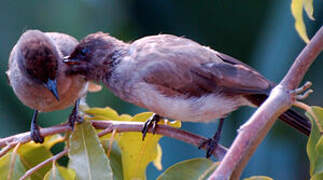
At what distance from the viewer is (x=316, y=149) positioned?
154 cm

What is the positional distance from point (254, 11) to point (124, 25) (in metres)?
1.35

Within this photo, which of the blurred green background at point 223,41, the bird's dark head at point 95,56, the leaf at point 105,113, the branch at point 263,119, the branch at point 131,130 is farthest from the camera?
the blurred green background at point 223,41

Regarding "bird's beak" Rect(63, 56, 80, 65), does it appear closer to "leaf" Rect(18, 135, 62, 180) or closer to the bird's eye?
the bird's eye

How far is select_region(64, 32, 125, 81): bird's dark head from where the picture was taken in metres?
2.38

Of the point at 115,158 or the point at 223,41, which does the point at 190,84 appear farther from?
the point at 223,41

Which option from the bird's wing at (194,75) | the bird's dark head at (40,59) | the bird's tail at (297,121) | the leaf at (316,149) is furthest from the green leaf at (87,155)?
the bird's tail at (297,121)

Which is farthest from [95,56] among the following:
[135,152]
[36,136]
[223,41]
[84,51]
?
[223,41]

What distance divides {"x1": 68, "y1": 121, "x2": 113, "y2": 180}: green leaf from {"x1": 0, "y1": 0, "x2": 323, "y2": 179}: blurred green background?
7.47ft

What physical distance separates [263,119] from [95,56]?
132 centimetres

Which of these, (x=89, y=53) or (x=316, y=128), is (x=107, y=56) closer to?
(x=89, y=53)

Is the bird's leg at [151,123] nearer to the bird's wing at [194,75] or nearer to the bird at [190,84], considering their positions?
the bird at [190,84]

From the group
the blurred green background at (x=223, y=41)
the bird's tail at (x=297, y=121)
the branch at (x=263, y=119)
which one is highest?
the branch at (x=263, y=119)

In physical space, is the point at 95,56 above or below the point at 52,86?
above

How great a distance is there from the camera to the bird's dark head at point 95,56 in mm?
2383
